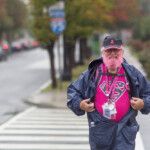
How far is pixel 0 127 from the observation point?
406 inches

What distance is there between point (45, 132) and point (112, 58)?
5.47m

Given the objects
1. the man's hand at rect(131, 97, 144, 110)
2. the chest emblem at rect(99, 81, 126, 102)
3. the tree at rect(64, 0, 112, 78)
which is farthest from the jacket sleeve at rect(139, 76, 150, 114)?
the tree at rect(64, 0, 112, 78)

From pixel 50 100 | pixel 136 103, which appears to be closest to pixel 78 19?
pixel 50 100

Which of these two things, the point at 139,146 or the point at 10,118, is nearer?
the point at 139,146

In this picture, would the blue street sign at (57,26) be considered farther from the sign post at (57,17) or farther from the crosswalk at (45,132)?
the crosswalk at (45,132)

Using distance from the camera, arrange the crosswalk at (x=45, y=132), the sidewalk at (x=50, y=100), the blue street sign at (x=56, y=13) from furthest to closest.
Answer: the blue street sign at (x=56, y=13) → the sidewalk at (x=50, y=100) → the crosswalk at (x=45, y=132)

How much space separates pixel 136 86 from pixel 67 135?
4.93 metres

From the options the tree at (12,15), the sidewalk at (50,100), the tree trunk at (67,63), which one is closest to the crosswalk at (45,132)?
the sidewalk at (50,100)

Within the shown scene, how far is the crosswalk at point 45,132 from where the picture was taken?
8.20 metres

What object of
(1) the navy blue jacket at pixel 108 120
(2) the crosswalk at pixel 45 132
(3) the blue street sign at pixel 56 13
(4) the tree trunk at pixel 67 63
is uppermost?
(1) the navy blue jacket at pixel 108 120

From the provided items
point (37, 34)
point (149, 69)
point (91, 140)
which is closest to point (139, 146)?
Answer: point (91, 140)

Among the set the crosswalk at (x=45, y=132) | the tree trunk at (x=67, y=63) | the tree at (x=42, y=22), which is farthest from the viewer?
the tree trunk at (x=67, y=63)

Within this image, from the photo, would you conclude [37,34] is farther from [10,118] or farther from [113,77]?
[113,77]

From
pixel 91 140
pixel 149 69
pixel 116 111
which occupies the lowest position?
pixel 149 69
